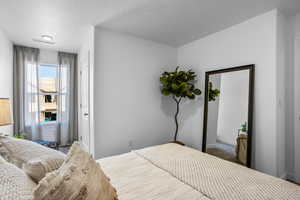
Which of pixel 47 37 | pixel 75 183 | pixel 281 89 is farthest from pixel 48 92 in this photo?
pixel 281 89

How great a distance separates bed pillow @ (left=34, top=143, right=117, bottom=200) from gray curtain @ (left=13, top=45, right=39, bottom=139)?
11.3ft

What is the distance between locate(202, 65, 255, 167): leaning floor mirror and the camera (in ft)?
7.48

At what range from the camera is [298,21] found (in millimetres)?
2141

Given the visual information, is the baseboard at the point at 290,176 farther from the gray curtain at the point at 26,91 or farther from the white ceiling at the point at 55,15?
the gray curtain at the point at 26,91

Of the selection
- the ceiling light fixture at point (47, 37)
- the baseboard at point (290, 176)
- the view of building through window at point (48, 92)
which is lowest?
the baseboard at point (290, 176)


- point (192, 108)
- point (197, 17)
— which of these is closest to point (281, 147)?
point (192, 108)

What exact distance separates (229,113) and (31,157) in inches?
105

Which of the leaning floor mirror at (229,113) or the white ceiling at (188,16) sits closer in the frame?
the white ceiling at (188,16)

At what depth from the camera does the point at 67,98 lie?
3.97 m

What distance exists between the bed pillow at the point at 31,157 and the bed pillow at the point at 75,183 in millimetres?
179

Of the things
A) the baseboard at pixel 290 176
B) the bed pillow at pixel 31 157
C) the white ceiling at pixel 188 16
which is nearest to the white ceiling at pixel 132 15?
the white ceiling at pixel 188 16

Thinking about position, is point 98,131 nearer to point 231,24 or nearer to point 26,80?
point 26,80

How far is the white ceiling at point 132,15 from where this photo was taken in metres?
1.99

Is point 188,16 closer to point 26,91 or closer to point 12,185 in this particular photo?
point 12,185
